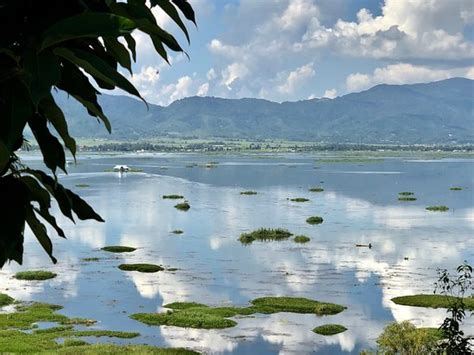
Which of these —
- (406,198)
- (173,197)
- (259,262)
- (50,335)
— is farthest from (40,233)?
(406,198)

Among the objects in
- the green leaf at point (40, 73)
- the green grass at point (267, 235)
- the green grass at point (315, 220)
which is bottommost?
the green grass at point (267, 235)

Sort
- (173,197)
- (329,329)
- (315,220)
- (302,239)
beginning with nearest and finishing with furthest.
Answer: (329,329), (302,239), (315,220), (173,197)

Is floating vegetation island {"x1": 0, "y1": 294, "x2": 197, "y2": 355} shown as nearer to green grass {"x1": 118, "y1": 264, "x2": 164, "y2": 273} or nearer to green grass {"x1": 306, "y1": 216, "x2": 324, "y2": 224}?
green grass {"x1": 118, "y1": 264, "x2": 164, "y2": 273}

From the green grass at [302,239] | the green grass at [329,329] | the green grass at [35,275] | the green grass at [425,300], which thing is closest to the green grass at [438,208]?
the green grass at [302,239]

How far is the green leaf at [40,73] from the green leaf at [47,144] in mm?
366

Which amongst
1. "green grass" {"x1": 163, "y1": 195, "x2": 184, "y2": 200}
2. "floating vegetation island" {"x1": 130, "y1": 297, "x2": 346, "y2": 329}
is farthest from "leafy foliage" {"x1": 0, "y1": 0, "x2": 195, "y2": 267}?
"green grass" {"x1": 163, "y1": 195, "x2": 184, "y2": 200}

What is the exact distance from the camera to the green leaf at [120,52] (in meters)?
2.44

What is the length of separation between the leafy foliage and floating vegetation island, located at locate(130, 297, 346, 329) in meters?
45.3

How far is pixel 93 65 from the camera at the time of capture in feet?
6.12

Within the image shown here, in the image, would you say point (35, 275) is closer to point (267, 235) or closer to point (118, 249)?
point (118, 249)

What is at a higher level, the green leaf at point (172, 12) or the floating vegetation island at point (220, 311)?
the green leaf at point (172, 12)

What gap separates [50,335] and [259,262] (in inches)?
1284

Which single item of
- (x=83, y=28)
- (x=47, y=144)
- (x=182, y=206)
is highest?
(x=83, y=28)

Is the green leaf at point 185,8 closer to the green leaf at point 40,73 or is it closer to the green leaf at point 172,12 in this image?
the green leaf at point 172,12
